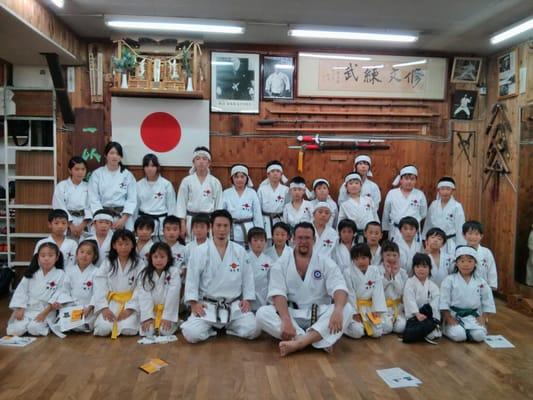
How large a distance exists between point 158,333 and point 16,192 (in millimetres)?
3056

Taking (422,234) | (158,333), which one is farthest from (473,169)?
(158,333)

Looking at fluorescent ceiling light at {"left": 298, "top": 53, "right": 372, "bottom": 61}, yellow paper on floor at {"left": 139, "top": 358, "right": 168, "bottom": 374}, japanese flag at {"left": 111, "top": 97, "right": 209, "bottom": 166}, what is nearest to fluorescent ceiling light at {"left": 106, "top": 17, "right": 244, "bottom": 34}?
japanese flag at {"left": 111, "top": 97, "right": 209, "bottom": 166}

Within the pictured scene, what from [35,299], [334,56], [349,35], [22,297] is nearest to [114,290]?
[35,299]

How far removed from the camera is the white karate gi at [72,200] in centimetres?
490

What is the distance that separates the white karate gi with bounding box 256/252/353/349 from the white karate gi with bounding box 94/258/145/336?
1.15m

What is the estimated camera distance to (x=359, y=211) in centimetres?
516

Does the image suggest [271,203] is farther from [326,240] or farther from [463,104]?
[463,104]

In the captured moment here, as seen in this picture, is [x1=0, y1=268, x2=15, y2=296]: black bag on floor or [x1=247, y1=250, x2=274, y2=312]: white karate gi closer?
[x1=247, y1=250, x2=274, y2=312]: white karate gi

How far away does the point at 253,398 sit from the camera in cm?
274

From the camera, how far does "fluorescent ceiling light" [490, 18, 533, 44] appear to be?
14.9ft

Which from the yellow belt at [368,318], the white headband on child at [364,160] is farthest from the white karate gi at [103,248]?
the white headband on child at [364,160]

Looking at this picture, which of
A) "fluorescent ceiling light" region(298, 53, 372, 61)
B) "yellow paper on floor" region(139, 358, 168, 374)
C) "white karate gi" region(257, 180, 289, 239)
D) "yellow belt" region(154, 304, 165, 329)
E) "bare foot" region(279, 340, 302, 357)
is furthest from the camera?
"fluorescent ceiling light" region(298, 53, 372, 61)

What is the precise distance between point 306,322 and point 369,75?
3.66 m

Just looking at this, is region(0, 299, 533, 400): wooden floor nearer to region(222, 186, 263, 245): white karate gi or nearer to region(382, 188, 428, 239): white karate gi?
region(222, 186, 263, 245): white karate gi
